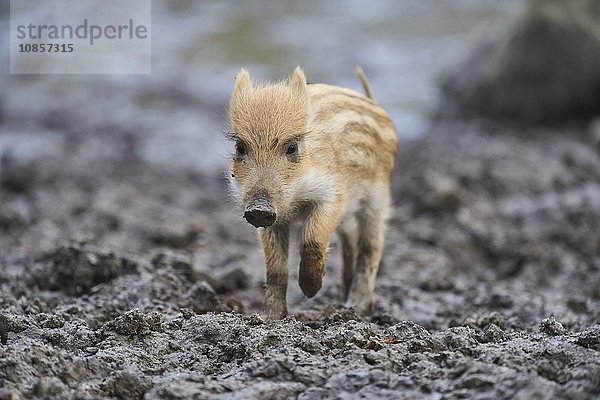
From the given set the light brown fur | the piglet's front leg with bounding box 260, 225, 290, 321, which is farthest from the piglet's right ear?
the piglet's front leg with bounding box 260, 225, 290, 321

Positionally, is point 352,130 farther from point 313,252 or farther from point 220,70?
point 220,70

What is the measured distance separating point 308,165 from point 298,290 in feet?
5.84

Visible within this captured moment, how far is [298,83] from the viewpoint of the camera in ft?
12.8

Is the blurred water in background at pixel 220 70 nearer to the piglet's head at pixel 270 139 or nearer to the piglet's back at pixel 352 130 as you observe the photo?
the piglet's back at pixel 352 130

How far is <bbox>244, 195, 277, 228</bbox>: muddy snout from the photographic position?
10.9 feet

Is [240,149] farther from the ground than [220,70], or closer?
closer

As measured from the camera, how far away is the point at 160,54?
46.0 ft

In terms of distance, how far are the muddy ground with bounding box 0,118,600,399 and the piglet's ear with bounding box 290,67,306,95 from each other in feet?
3.97

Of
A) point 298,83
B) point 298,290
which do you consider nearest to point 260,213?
point 298,83

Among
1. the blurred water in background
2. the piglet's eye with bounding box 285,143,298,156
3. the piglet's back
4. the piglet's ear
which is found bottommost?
the piglet's eye with bounding box 285,143,298,156

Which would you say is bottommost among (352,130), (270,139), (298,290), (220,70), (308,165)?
(298,290)

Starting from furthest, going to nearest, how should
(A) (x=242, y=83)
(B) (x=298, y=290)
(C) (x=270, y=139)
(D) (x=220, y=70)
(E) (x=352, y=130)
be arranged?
(D) (x=220, y=70) → (B) (x=298, y=290) → (E) (x=352, y=130) → (A) (x=242, y=83) → (C) (x=270, y=139)

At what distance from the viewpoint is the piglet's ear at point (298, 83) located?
12.7 feet

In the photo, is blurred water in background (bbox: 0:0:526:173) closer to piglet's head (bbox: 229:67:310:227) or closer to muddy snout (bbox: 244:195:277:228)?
piglet's head (bbox: 229:67:310:227)
